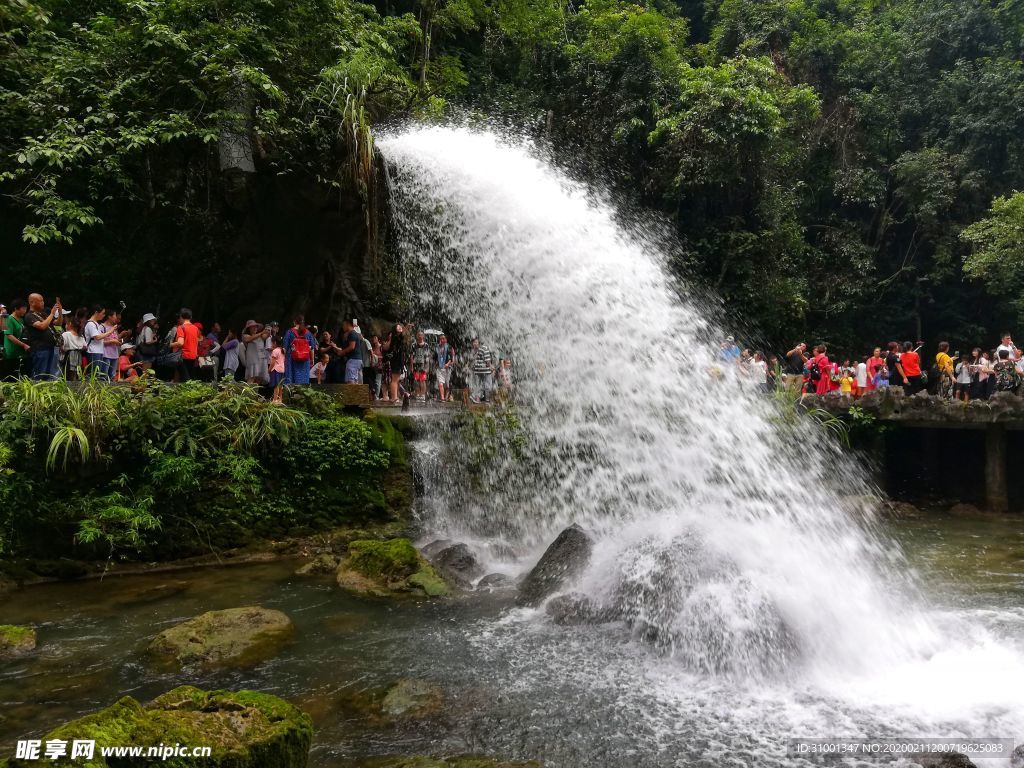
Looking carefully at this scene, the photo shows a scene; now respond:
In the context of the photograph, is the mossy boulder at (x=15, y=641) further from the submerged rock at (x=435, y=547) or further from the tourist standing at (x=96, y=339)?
the tourist standing at (x=96, y=339)

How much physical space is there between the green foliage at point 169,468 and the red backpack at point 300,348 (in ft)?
2.79

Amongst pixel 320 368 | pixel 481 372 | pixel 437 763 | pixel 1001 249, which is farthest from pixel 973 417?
pixel 437 763

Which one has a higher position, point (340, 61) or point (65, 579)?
point (340, 61)

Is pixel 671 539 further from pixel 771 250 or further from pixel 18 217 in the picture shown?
pixel 771 250

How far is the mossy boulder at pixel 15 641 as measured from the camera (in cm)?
576

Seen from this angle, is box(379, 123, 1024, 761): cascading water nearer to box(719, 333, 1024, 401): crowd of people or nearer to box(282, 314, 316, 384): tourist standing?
box(719, 333, 1024, 401): crowd of people

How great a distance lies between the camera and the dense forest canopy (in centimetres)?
1212

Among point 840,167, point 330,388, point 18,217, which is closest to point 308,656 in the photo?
point 330,388

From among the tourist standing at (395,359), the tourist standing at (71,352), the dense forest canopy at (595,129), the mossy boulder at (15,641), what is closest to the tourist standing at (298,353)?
the tourist standing at (395,359)

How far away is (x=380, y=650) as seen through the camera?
5965mm

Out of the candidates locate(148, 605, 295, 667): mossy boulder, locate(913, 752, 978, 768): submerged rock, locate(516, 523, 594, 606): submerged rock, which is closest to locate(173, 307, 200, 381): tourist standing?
locate(148, 605, 295, 667): mossy boulder

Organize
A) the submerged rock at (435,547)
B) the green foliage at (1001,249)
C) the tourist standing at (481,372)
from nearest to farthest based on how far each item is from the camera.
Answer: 1. the submerged rock at (435,547)
2. the tourist standing at (481,372)
3. the green foliage at (1001,249)

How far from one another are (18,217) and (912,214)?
86.4 ft

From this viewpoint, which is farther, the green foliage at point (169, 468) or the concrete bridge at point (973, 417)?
the concrete bridge at point (973, 417)
